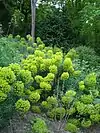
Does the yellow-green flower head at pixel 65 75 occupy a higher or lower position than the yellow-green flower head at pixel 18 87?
lower

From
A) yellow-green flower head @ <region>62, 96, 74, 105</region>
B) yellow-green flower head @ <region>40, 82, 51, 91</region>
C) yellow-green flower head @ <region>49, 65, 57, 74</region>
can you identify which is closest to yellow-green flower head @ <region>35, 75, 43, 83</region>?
yellow-green flower head @ <region>40, 82, 51, 91</region>

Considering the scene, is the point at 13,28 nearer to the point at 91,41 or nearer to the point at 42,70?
the point at 91,41

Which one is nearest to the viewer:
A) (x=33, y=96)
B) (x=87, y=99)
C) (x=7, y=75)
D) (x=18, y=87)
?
(x=7, y=75)

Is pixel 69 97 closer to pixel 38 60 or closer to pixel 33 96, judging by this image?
pixel 33 96

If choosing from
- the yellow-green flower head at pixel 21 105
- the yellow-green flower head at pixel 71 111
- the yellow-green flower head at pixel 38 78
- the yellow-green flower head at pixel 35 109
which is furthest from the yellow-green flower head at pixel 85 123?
the yellow-green flower head at pixel 21 105

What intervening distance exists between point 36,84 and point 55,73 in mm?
374

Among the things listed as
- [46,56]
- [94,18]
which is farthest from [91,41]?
[46,56]

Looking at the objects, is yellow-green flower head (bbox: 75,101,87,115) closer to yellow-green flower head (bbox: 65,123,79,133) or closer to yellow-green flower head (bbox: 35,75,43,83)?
yellow-green flower head (bbox: 65,123,79,133)

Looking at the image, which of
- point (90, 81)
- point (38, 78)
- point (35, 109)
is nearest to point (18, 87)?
point (38, 78)

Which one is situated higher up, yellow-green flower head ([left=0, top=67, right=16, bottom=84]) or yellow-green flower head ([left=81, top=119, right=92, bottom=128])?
yellow-green flower head ([left=0, top=67, right=16, bottom=84])

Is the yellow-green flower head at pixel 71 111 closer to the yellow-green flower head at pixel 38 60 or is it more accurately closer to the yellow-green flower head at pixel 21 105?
the yellow-green flower head at pixel 38 60

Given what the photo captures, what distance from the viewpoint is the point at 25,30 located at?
14.8 metres

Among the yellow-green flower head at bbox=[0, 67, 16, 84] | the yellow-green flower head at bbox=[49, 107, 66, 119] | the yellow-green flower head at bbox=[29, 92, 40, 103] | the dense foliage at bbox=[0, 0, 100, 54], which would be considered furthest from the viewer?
the dense foliage at bbox=[0, 0, 100, 54]

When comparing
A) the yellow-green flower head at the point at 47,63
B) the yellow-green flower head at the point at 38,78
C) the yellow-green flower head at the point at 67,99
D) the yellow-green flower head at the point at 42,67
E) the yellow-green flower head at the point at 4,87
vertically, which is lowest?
the yellow-green flower head at the point at 67,99
